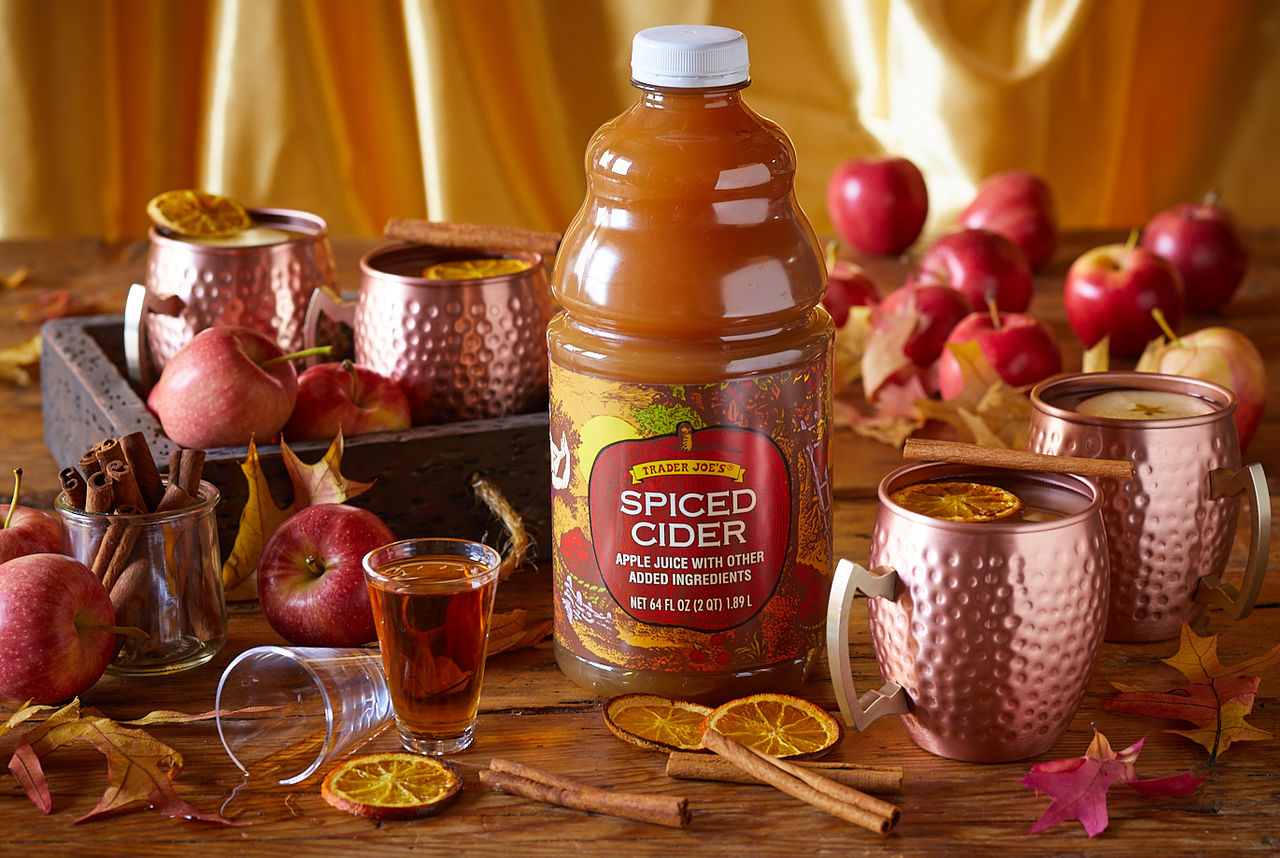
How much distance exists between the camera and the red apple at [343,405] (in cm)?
106

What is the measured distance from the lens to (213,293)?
117 centimetres

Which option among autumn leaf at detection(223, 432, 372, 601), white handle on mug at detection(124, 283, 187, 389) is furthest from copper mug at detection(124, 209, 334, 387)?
autumn leaf at detection(223, 432, 372, 601)

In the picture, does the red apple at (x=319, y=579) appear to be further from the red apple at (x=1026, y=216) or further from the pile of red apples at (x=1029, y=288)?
the red apple at (x=1026, y=216)

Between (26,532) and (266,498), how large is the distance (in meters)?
0.16

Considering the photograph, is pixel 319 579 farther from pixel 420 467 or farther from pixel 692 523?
pixel 692 523

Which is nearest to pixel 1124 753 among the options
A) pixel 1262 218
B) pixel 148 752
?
pixel 148 752

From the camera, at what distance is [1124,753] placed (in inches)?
30.0

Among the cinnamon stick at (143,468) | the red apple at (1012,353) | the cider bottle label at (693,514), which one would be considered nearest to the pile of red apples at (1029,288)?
the red apple at (1012,353)

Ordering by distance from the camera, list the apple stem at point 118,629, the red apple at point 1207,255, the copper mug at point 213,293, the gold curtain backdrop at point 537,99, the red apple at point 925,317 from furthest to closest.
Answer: the gold curtain backdrop at point 537,99 → the red apple at point 1207,255 → the red apple at point 925,317 → the copper mug at point 213,293 → the apple stem at point 118,629

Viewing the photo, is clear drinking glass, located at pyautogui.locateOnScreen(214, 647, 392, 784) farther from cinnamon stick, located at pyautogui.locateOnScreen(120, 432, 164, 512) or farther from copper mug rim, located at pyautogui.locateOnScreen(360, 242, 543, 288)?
copper mug rim, located at pyautogui.locateOnScreen(360, 242, 543, 288)


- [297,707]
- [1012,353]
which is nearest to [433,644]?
[297,707]

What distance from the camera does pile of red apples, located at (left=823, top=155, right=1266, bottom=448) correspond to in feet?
4.43

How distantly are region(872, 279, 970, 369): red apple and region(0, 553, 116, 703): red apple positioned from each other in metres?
0.93

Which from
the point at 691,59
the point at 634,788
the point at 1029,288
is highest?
the point at 691,59
